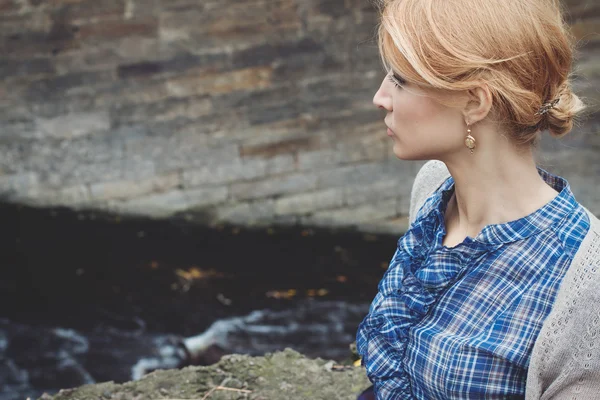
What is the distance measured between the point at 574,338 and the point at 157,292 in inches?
192

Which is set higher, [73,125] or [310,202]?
[73,125]

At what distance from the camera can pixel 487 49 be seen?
146 centimetres

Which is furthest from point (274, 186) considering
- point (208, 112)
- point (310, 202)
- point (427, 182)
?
point (427, 182)

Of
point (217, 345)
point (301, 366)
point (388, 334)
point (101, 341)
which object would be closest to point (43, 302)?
point (101, 341)

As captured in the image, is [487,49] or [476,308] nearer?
[487,49]

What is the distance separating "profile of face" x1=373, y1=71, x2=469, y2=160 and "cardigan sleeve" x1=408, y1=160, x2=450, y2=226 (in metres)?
0.35

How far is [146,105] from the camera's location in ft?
18.7

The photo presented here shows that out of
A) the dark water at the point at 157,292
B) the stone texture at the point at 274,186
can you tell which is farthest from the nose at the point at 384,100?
the stone texture at the point at 274,186

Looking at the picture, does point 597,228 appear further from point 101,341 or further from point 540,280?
point 101,341

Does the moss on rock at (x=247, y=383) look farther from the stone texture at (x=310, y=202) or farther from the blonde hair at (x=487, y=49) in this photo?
the stone texture at (x=310, y=202)

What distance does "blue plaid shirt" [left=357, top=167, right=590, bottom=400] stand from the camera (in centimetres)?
154

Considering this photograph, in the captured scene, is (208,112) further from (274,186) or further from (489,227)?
(489,227)

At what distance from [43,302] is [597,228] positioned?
5.15 metres

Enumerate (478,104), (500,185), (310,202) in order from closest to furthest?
(478,104), (500,185), (310,202)
